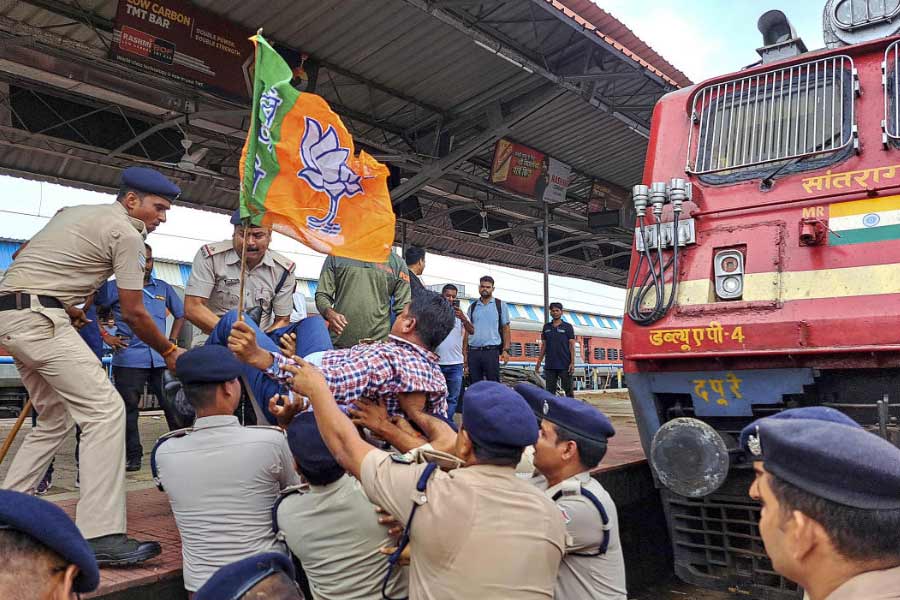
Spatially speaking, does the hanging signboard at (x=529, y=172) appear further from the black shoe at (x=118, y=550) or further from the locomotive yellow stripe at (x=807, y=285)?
the black shoe at (x=118, y=550)

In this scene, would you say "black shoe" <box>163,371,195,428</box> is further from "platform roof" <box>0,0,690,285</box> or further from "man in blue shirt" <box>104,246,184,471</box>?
"platform roof" <box>0,0,690,285</box>

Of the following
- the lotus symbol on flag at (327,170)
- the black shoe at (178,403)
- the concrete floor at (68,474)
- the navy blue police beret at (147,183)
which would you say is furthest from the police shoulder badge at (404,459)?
the concrete floor at (68,474)

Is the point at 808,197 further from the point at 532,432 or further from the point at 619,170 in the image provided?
the point at 619,170

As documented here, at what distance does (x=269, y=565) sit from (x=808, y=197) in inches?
135

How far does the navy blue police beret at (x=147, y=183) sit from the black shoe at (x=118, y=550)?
5.06ft

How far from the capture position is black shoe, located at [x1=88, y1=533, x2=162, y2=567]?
2.88 m

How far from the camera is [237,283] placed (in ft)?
13.5

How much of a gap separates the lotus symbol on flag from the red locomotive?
67.9 inches

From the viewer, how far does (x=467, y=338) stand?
8.70 metres

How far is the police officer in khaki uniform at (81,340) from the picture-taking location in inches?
116

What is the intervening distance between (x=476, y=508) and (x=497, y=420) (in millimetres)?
269

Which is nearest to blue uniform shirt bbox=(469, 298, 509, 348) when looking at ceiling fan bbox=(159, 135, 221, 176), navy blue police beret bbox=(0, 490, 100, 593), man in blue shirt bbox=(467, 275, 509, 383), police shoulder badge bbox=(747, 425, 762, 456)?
man in blue shirt bbox=(467, 275, 509, 383)

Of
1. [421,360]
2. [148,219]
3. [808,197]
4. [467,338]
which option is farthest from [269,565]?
[467,338]

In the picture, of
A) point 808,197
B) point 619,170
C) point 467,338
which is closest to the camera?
point 808,197
